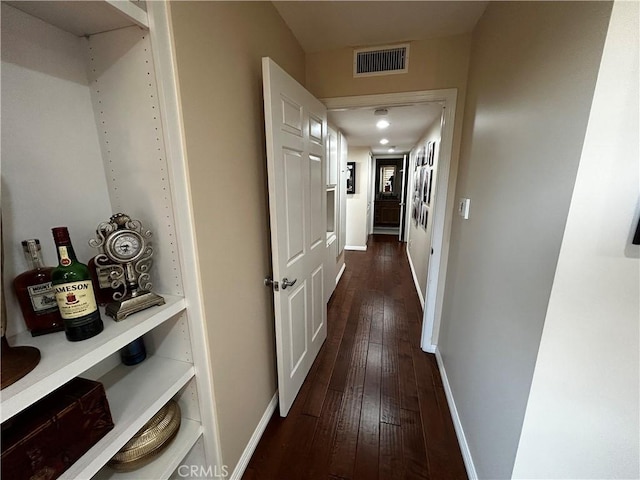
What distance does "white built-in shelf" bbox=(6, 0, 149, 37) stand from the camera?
2.12 ft

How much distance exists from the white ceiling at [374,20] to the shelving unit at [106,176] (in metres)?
1.04

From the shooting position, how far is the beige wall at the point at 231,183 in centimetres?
91

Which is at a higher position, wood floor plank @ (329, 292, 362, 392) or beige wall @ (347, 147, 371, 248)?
beige wall @ (347, 147, 371, 248)

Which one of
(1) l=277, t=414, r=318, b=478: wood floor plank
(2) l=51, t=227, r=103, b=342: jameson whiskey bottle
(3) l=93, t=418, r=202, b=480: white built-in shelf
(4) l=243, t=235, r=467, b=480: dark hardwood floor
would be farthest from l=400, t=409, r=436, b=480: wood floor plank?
(2) l=51, t=227, r=103, b=342: jameson whiskey bottle

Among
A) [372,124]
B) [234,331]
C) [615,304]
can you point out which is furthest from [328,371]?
[372,124]

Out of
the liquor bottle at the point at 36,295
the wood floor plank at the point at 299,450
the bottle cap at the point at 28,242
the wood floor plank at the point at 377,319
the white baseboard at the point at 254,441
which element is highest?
the bottle cap at the point at 28,242

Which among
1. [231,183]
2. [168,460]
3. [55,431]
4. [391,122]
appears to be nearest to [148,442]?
[168,460]

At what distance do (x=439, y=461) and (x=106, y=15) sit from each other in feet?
7.45

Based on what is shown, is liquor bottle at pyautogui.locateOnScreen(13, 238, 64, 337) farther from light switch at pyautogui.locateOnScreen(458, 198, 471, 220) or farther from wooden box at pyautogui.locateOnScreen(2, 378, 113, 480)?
light switch at pyautogui.locateOnScreen(458, 198, 471, 220)

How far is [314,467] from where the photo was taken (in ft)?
4.37

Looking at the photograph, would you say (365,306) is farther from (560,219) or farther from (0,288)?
(0,288)

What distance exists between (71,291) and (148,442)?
0.59 metres

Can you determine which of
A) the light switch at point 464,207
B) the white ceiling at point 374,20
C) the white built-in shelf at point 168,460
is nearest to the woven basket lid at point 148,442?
the white built-in shelf at point 168,460

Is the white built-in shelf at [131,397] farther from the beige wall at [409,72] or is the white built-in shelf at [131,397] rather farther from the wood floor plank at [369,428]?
the beige wall at [409,72]
